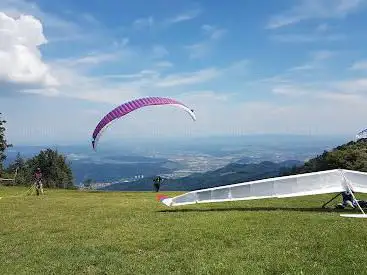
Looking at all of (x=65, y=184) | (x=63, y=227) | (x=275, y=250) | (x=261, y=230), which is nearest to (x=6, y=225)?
(x=63, y=227)

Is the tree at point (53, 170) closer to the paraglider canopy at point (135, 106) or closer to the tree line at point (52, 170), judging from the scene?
the tree line at point (52, 170)

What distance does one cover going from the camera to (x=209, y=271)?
42.8 ft

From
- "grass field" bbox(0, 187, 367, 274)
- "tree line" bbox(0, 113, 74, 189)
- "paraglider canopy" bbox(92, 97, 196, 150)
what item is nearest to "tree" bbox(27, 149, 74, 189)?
"tree line" bbox(0, 113, 74, 189)

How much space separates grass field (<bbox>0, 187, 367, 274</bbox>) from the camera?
1356cm

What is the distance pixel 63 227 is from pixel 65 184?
127 m

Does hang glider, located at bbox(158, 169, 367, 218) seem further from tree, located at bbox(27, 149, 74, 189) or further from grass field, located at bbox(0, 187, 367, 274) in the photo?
tree, located at bbox(27, 149, 74, 189)

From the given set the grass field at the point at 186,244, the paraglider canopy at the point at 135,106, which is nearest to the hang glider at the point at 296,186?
the grass field at the point at 186,244

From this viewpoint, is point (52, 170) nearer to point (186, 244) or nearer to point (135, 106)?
point (135, 106)

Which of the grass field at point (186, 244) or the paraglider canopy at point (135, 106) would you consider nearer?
the grass field at point (186, 244)

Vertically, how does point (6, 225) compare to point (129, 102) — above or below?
below

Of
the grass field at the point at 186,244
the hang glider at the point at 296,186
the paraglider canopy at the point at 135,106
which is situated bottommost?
the grass field at the point at 186,244

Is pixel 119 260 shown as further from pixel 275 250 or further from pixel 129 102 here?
pixel 129 102

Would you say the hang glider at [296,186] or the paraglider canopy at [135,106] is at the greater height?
the paraglider canopy at [135,106]

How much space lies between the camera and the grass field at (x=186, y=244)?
13.6 meters
